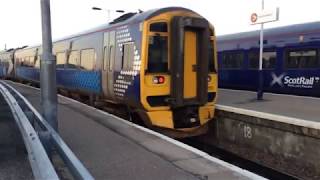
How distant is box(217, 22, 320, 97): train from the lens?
16625 mm

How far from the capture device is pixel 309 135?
9.45 m

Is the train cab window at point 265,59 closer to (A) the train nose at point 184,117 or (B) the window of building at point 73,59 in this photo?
(B) the window of building at point 73,59

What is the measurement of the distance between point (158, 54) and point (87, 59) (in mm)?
5566

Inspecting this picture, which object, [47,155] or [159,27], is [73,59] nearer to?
[159,27]

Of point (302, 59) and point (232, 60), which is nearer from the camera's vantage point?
point (302, 59)

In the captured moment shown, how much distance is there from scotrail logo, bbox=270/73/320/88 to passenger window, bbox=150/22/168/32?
6.91m

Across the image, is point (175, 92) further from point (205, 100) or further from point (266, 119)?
point (266, 119)

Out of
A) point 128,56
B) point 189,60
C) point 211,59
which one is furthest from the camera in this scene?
point 211,59

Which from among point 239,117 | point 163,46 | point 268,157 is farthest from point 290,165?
point 163,46

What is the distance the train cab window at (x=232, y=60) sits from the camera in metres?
21.1

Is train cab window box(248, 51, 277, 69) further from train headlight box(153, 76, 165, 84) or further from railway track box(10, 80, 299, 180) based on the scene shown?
train headlight box(153, 76, 165, 84)

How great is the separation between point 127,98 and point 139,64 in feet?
3.90

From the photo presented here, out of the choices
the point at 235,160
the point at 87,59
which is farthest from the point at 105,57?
the point at 235,160

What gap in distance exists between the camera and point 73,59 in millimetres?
19109
